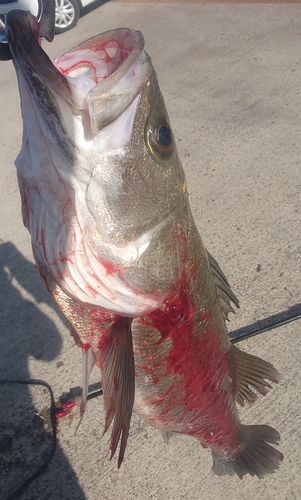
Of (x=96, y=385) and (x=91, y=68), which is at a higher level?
(x=91, y=68)

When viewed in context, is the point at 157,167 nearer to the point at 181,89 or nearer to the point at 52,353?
the point at 52,353

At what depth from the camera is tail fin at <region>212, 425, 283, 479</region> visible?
6.48 ft

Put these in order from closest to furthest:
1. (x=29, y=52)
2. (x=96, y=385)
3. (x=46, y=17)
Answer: (x=29, y=52) < (x=46, y=17) < (x=96, y=385)

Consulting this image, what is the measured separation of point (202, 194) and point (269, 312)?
3.72 feet

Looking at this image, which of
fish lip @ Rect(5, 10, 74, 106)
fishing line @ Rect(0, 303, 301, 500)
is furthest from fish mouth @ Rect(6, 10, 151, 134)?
Answer: fishing line @ Rect(0, 303, 301, 500)

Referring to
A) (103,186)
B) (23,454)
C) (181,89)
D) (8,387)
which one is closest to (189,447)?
(23,454)

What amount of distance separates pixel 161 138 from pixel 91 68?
25 cm

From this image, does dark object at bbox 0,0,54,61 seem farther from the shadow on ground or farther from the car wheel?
the car wheel

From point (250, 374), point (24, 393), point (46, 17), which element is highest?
point (46, 17)

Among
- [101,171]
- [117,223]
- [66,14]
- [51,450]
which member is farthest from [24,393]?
[66,14]

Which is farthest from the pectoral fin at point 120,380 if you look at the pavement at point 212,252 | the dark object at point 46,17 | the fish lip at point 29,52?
the pavement at point 212,252

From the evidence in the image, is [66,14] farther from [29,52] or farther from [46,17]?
[29,52]

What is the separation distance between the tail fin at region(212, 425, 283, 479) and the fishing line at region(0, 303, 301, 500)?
57cm

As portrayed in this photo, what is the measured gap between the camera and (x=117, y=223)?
1260mm
